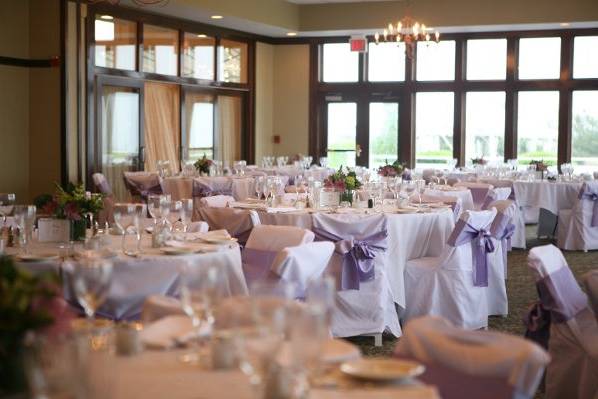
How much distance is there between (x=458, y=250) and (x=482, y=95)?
11189 millimetres

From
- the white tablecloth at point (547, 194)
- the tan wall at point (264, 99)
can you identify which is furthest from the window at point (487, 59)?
the white tablecloth at point (547, 194)

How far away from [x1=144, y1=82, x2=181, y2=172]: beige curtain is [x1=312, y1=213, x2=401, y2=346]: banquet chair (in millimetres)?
9052

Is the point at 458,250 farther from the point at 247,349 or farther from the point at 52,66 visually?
the point at 52,66

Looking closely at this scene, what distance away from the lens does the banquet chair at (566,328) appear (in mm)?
4441

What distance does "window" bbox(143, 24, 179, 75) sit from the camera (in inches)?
599

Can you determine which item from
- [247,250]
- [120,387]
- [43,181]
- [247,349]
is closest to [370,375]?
[247,349]

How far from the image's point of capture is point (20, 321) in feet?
7.20

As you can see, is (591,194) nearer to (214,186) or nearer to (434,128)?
(214,186)

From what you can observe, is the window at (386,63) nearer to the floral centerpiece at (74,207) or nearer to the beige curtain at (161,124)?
the beige curtain at (161,124)

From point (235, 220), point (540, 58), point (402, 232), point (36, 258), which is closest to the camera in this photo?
point (36, 258)

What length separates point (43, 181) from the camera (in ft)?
44.4

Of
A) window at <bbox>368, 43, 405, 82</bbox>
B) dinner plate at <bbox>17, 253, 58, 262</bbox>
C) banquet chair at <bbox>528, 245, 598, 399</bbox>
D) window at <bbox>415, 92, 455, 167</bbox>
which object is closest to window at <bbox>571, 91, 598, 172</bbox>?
window at <bbox>415, 92, 455, 167</bbox>

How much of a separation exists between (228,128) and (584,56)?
6614 millimetres

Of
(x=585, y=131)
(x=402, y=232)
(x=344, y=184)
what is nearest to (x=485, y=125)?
(x=585, y=131)
